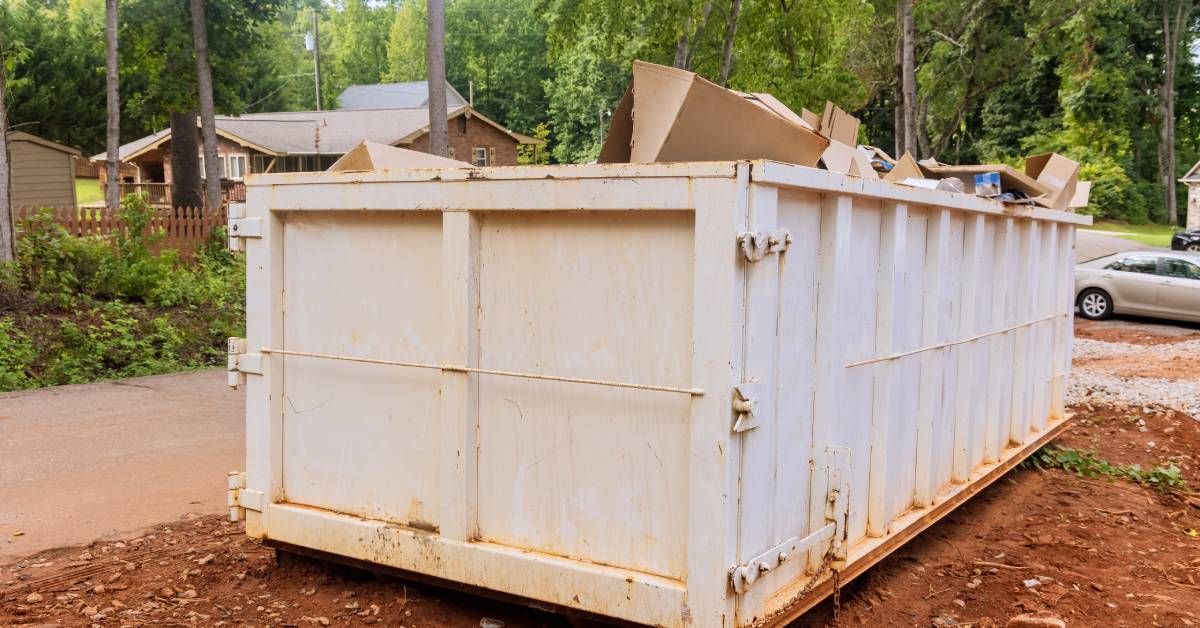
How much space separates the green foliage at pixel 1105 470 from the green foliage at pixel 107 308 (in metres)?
8.73

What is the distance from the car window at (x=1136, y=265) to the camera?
19.6 m

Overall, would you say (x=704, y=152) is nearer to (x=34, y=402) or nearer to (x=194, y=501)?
(x=194, y=501)

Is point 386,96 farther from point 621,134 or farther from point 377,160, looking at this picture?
point 621,134

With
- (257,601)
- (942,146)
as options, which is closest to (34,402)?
(257,601)

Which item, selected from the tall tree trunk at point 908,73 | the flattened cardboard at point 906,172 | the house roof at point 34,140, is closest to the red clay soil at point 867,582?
the flattened cardboard at point 906,172

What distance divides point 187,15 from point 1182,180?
162ft

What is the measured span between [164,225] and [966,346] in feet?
54.0

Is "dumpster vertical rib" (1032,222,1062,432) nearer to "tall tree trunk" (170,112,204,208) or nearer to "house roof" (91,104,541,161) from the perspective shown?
"tall tree trunk" (170,112,204,208)

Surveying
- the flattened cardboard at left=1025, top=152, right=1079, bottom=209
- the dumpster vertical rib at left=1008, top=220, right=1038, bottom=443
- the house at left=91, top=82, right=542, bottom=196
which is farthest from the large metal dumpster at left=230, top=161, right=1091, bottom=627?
the house at left=91, top=82, right=542, bottom=196

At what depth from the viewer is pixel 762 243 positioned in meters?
3.39

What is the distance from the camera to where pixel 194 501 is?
6.19 m

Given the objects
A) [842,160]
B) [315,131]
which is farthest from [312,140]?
[842,160]

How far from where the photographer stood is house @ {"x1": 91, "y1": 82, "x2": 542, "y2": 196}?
4047 cm

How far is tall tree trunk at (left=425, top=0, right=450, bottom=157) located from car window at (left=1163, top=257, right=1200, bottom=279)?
13.8 meters
